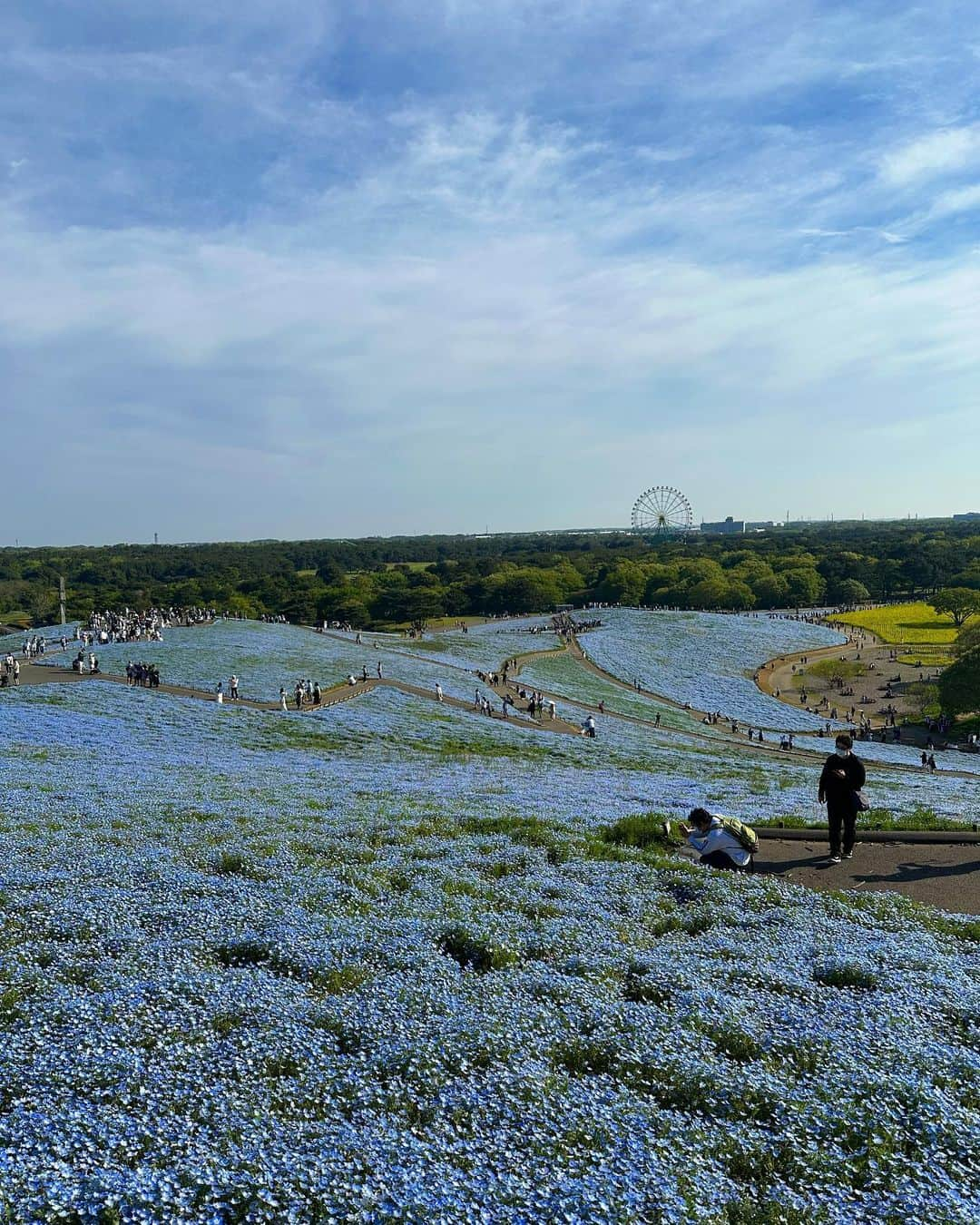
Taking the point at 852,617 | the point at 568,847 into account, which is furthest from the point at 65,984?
the point at 852,617

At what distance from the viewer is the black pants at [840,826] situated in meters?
11.7

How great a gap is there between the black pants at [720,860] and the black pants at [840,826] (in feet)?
5.98

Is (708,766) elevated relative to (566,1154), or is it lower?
lower

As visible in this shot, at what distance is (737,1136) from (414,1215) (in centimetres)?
223

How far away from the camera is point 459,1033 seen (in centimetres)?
630

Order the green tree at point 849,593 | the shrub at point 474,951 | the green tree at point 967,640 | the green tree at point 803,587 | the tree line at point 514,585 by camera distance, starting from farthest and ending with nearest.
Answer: the green tree at point 849,593 < the green tree at point 803,587 < the tree line at point 514,585 < the green tree at point 967,640 < the shrub at point 474,951

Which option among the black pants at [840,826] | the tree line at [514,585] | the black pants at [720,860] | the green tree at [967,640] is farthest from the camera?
the tree line at [514,585]

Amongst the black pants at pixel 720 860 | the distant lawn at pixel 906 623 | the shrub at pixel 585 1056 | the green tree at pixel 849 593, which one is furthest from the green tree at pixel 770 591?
the shrub at pixel 585 1056

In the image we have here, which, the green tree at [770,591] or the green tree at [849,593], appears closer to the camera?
the green tree at [770,591]

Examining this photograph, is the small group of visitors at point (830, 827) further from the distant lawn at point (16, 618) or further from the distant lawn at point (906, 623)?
the distant lawn at point (16, 618)

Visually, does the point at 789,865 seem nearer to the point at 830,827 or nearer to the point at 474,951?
the point at 830,827

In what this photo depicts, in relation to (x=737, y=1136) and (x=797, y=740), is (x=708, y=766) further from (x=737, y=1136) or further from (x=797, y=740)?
(x=737, y=1136)

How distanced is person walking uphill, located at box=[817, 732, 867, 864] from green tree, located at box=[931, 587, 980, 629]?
93.6 meters

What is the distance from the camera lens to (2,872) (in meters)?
10.1
